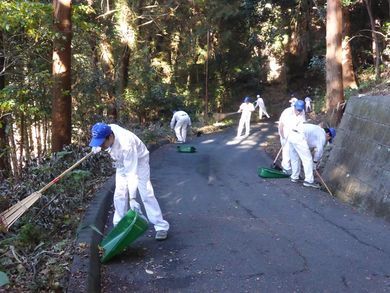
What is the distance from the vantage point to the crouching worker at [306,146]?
34.3 ft

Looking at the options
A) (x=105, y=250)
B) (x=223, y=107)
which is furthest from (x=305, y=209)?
(x=223, y=107)

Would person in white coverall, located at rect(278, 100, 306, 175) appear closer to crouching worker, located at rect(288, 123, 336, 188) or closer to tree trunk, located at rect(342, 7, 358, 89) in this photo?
crouching worker, located at rect(288, 123, 336, 188)

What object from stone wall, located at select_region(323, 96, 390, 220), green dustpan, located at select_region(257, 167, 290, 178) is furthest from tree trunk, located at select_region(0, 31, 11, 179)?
stone wall, located at select_region(323, 96, 390, 220)

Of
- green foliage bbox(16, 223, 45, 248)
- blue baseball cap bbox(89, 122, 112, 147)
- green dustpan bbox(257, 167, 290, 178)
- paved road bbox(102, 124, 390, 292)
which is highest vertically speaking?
blue baseball cap bbox(89, 122, 112, 147)

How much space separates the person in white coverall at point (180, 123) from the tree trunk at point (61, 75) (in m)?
9.31

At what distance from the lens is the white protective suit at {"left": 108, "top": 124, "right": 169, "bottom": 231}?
6125mm

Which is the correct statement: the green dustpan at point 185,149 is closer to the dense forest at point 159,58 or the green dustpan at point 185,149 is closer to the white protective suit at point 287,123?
the dense forest at point 159,58

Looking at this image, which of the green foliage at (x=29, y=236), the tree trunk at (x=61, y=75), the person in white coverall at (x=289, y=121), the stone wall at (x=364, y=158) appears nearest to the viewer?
the green foliage at (x=29, y=236)

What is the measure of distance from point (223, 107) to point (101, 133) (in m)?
33.9

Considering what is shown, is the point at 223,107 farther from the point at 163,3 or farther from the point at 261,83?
the point at 163,3

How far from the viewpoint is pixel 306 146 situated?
10.5 metres

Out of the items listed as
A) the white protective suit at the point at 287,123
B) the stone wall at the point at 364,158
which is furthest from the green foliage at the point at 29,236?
the white protective suit at the point at 287,123

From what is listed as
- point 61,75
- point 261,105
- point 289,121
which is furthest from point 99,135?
point 261,105

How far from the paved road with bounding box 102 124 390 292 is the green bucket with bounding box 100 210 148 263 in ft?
0.57
